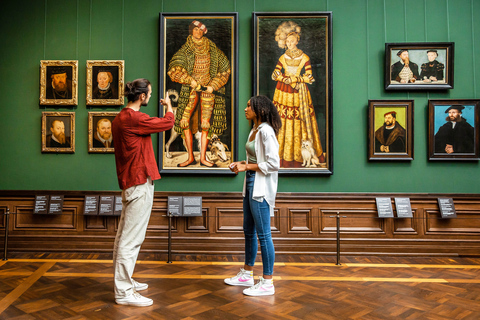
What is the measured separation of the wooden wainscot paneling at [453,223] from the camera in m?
4.46

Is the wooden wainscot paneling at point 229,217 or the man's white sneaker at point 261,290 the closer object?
the man's white sneaker at point 261,290

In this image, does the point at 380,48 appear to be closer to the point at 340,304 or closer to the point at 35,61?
the point at 340,304

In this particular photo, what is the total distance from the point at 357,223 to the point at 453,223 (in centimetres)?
134

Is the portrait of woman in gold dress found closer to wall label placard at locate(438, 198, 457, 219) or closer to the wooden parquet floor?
the wooden parquet floor

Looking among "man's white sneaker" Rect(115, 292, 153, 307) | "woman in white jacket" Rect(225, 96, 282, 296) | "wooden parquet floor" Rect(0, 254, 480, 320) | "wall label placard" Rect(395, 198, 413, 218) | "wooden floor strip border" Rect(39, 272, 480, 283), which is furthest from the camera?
"wall label placard" Rect(395, 198, 413, 218)

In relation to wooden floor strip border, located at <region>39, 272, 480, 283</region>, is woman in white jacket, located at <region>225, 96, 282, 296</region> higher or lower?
higher

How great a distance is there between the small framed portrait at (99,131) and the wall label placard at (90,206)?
674 mm

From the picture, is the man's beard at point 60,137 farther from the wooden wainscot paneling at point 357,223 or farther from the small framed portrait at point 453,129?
the small framed portrait at point 453,129

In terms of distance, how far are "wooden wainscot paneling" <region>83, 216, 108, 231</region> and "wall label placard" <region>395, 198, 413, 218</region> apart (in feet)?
13.5

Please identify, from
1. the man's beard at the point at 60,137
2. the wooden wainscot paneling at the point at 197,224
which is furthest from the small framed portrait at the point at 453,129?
the man's beard at the point at 60,137

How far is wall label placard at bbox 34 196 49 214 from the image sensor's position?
14.6ft

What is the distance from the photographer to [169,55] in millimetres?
4559

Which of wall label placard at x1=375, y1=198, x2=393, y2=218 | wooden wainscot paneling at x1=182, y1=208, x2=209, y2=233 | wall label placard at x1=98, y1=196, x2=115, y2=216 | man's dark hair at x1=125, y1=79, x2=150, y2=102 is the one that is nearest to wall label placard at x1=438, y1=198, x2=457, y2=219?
wall label placard at x1=375, y1=198, x2=393, y2=218

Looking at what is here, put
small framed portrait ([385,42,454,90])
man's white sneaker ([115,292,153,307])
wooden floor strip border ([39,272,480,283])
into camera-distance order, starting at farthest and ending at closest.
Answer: small framed portrait ([385,42,454,90]) < wooden floor strip border ([39,272,480,283]) < man's white sneaker ([115,292,153,307])
